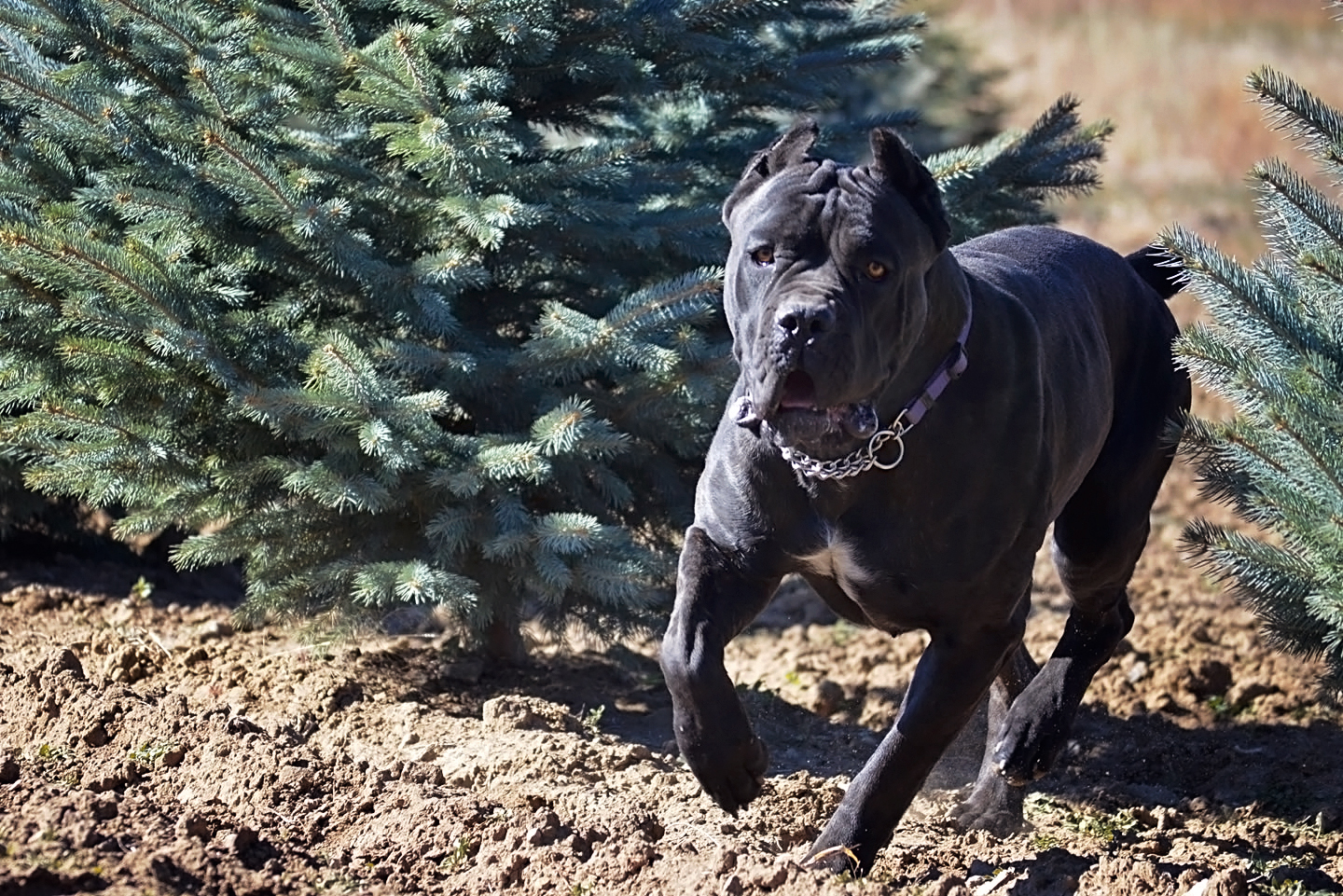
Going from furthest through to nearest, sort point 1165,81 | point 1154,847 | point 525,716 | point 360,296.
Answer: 1. point 1165,81
2. point 360,296
3. point 525,716
4. point 1154,847

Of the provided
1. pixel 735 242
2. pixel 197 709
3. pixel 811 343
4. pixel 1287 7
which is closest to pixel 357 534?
pixel 197 709

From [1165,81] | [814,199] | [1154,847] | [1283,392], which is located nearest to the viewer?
[814,199]

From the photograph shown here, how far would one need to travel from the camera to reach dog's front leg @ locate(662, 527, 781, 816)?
12.7 ft

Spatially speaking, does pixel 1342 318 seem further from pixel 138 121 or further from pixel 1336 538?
pixel 138 121

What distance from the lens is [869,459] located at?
3.77m

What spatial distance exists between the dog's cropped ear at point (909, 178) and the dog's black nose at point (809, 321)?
464 mm

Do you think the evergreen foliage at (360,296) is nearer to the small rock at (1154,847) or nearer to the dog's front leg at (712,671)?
the dog's front leg at (712,671)

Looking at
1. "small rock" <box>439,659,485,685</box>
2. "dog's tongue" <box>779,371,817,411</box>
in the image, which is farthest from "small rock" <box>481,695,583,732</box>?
"dog's tongue" <box>779,371,817,411</box>

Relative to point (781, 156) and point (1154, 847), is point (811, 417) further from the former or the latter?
point (1154, 847)

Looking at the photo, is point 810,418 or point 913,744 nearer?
point 810,418

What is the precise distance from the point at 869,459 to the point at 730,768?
812 mm

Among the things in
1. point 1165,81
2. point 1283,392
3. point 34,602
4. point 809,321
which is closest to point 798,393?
point 809,321

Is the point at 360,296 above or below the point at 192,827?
above

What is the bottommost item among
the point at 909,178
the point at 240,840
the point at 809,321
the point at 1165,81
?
the point at 1165,81
